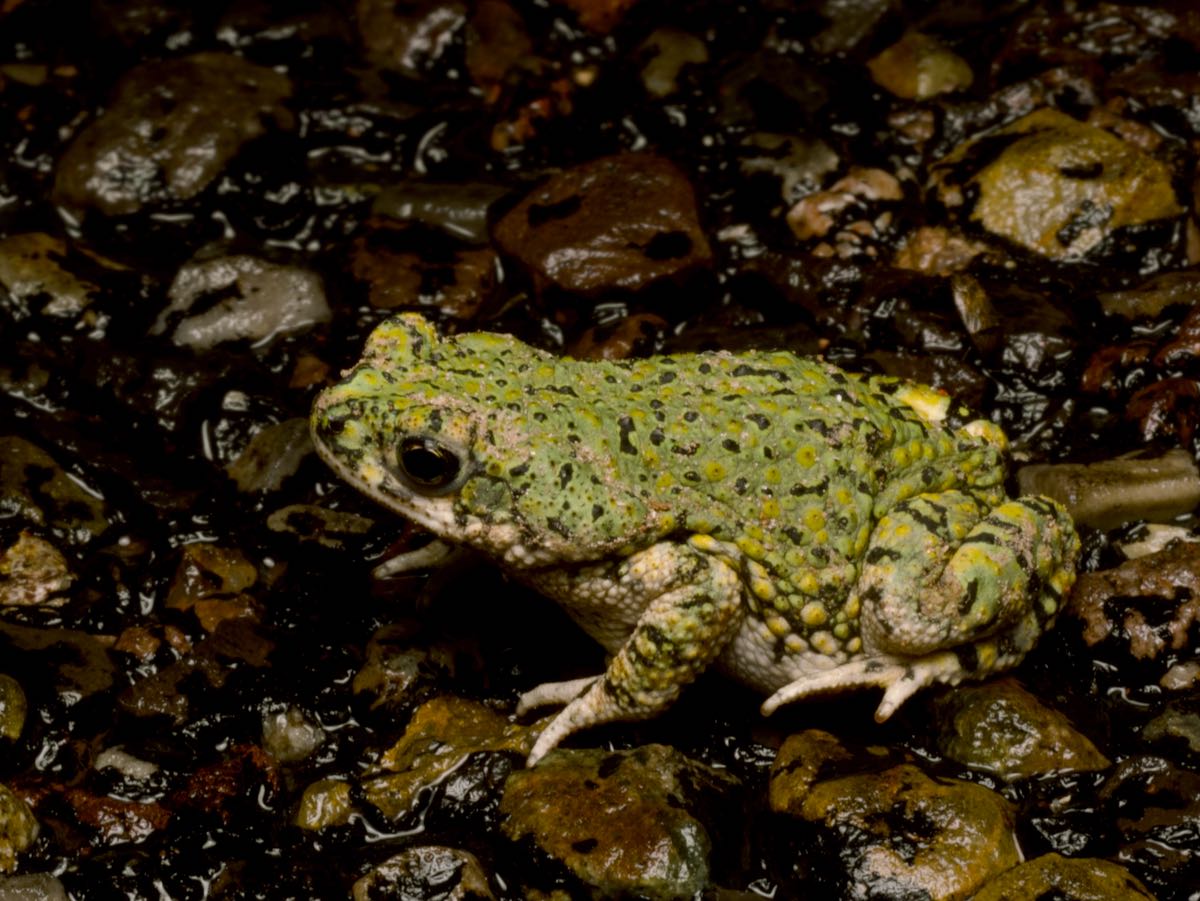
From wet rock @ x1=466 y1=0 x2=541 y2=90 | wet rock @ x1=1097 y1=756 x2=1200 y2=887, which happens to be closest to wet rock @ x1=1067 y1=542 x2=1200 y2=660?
wet rock @ x1=1097 y1=756 x2=1200 y2=887

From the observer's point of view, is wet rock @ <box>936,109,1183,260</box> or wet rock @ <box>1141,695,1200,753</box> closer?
wet rock @ <box>1141,695,1200,753</box>

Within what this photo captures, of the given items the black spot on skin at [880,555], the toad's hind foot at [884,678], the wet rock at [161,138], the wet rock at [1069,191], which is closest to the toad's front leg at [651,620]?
the toad's hind foot at [884,678]

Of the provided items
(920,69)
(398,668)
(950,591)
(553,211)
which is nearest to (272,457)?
(398,668)

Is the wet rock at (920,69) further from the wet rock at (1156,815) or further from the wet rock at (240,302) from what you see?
the wet rock at (1156,815)

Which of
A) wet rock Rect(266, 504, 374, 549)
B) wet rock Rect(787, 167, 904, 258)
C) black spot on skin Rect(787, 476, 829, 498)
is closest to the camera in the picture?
black spot on skin Rect(787, 476, 829, 498)

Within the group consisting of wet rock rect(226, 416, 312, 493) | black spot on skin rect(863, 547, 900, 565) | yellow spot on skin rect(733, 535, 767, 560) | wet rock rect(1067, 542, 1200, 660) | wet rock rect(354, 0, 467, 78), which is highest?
wet rock rect(354, 0, 467, 78)

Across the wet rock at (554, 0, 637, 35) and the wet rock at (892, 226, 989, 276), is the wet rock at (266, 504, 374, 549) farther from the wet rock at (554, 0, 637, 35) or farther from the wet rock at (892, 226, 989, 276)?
the wet rock at (554, 0, 637, 35)

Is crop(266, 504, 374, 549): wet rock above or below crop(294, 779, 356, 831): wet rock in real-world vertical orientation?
above
